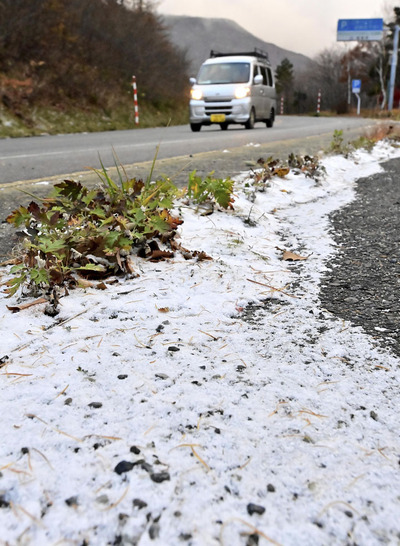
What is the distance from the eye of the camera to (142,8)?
73.3 feet

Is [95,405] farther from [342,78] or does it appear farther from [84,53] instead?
[342,78]

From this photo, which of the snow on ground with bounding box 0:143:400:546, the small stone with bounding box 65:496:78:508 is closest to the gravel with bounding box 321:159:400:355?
the snow on ground with bounding box 0:143:400:546

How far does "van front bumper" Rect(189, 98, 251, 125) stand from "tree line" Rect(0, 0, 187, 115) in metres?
4.73

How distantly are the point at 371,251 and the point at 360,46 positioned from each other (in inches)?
2878

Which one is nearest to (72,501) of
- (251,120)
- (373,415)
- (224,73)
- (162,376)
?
(162,376)

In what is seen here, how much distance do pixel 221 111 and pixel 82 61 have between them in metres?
7.19

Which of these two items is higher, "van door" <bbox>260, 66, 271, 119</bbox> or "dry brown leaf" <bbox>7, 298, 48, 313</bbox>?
"van door" <bbox>260, 66, 271, 119</bbox>

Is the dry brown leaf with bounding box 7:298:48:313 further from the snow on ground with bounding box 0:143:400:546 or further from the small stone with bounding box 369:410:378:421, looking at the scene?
the small stone with bounding box 369:410:378:421

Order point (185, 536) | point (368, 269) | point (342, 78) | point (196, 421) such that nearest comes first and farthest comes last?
point (185, 536) → point (196, 421) → point (368, 269) → point (342, 78)

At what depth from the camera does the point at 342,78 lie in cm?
6806

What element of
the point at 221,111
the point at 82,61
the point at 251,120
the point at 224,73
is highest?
the point at 82,61

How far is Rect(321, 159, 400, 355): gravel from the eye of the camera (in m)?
1.90

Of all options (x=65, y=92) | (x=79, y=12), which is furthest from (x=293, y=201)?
(x=79, y=12)

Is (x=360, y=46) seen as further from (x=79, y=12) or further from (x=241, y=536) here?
(x=241, y=536)
